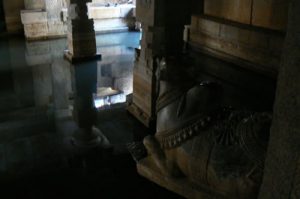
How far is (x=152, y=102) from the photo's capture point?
464 cm

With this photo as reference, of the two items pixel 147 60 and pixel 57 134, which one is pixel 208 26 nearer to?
pixel 147 60

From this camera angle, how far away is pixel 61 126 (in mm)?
4844

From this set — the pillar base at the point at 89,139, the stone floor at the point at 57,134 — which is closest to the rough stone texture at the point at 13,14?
the stone floor at the point at 57,134

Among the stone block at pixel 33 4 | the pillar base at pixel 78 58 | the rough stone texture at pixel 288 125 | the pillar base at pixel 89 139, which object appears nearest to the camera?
the rough stone texture at pixel 288 125

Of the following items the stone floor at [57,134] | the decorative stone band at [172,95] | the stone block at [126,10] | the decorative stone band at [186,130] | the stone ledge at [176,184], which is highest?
the stone block at [126,10]

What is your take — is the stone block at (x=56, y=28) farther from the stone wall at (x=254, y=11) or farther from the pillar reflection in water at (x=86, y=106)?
the stone wall at (x=254, y=11)

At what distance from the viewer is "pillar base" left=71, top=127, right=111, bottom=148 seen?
4250 millimetres

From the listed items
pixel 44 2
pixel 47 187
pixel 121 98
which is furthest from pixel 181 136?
pixel 44 2

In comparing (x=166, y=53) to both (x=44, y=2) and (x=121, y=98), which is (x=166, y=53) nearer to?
(x=121, y=98)

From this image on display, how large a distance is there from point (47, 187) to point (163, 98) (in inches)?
65.7

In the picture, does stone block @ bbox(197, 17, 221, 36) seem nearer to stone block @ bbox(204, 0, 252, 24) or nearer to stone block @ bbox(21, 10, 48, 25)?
stone block @ bbox(204, 0, 252, 24)

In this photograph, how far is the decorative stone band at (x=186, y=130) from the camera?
7.29 ft

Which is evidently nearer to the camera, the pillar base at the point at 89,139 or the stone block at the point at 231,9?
the pillar base at the point at 89,139

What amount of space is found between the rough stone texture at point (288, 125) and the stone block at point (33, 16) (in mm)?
9344
